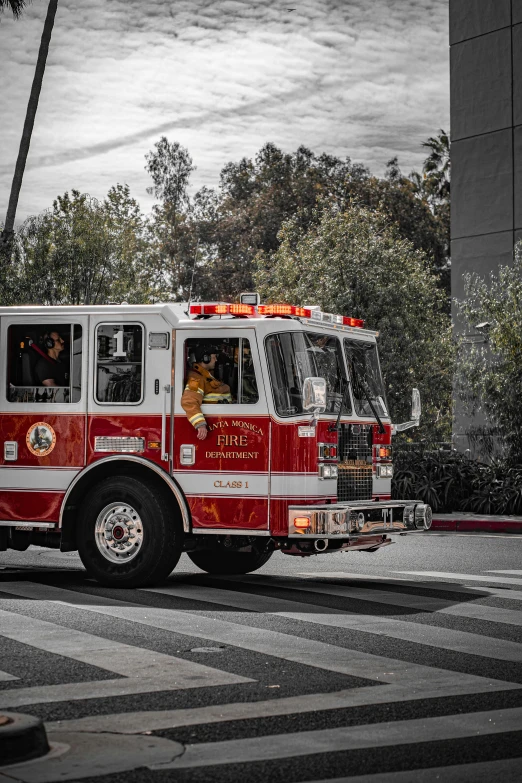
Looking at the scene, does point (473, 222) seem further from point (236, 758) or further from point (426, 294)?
point (236, 758)

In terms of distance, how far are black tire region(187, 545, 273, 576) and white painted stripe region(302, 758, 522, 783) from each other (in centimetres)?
760

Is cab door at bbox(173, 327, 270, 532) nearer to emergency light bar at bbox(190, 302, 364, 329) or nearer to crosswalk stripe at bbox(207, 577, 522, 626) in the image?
emergency light bar at bbox(190, 302, 364, 329)

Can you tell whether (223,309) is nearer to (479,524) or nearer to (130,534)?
(130,534)

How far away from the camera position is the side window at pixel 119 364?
11742 mm

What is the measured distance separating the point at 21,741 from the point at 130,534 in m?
6.14

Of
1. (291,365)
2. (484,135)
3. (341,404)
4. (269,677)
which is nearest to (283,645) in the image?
(269,677)

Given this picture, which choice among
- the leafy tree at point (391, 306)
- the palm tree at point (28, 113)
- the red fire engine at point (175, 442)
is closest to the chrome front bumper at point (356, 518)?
the red fire engine at point (175, 442)

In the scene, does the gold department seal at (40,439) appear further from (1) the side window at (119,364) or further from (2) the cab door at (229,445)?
(2) the cab door at (229,445)

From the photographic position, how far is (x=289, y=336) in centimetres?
1137

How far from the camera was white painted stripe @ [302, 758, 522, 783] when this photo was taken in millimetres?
5273

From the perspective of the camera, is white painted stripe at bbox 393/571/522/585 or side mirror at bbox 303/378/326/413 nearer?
side mirror at bbox 303/378/326/413

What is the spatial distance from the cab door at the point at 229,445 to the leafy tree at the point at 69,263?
19.7 metres

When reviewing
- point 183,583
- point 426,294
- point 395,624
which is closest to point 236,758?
point 395,624

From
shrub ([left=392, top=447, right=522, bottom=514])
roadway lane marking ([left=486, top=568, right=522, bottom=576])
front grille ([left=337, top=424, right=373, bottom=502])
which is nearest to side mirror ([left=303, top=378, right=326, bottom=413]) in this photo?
front grille ([left=337, top=424, right=373, bottom=502])
